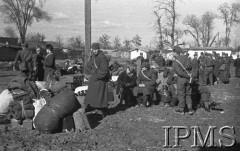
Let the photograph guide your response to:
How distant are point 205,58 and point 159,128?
12988mm

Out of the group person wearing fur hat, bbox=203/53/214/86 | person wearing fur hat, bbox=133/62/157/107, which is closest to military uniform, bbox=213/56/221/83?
person wearing fur hat, bbox=203/53/214/86

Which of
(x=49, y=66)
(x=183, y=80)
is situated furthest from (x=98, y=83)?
(x=49, y=66)

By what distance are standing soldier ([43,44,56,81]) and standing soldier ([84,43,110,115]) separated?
8.39 ft

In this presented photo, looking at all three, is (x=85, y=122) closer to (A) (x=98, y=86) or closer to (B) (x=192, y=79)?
(A) (x=98, y=86)

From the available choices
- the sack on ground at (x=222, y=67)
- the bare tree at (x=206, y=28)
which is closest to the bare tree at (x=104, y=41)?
the bare tree at (x=206, y=28)

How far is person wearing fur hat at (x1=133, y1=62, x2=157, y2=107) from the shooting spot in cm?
1134

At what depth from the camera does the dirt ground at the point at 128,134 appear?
645 centimetres

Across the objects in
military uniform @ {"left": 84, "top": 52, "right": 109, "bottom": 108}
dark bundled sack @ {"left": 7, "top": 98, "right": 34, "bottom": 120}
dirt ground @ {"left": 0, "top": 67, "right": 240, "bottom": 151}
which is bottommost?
dirt ground @ {"left": 0, "top": 67, "right": 240, "bottom": 151}

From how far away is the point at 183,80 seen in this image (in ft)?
33.1

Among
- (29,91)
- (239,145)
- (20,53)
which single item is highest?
(20,53)

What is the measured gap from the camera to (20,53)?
446 inches

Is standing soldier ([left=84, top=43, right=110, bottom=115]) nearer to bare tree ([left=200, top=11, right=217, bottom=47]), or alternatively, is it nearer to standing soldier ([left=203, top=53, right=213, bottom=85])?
standing soldier ([left=203, top=53, right=213, bottom=85])

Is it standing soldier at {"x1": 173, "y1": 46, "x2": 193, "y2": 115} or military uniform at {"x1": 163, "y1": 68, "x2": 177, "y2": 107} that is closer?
standing soldier at {"x1": 173, "y1": 46, "x2": 193, "y2": 115}

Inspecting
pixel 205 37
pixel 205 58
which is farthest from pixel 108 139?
pixel 205 37
